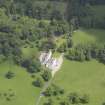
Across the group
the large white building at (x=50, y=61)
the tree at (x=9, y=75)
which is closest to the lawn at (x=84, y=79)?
the large white building at (x=50, y=61)

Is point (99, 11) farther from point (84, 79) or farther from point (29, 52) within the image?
point (84, 79)

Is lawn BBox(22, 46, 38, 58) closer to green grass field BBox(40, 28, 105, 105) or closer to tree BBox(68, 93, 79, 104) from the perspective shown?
green grass field BBox(40, 28, 105, 105)

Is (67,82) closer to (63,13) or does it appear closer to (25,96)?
(25,96)

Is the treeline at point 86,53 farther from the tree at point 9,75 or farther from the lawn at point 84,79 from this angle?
the tree at point 9,75

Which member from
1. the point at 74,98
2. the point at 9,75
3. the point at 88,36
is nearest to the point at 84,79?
the point at 74,98

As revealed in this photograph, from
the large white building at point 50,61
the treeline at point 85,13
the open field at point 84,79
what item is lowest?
the open field at point 84,79

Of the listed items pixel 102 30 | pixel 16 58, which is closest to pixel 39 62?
pixel 16 58
